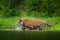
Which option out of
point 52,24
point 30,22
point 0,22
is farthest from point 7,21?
point 52,24

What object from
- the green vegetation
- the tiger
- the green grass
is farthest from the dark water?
the green vegetation

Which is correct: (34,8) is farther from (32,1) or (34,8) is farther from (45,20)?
(45,20)

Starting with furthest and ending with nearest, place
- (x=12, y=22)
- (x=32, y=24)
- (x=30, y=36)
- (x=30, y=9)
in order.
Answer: (x=30, y=9) → (x=12, y=22) → (x=32, y=24) → (x=30, y=36)

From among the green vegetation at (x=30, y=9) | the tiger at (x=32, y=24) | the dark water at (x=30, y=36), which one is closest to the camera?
the dark water at (x=30, y=36)

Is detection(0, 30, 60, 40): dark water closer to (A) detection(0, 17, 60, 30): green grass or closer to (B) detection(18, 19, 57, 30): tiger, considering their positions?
(B) detection(18, 19, 57, 30): tiger

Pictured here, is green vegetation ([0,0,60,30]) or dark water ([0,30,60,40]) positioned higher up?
green vegetation ([0,0,60,30])

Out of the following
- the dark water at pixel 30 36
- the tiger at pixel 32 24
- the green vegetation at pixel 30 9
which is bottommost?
the dark water at pixel 30 36

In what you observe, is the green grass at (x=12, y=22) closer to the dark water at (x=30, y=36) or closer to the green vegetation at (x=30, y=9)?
the green vegetation at (x=30, y=9)

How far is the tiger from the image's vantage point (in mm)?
35625

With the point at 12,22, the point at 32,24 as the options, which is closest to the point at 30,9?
the point at 12,22

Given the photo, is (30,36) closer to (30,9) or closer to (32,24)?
(32,24)

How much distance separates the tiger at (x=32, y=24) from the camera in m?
35.6

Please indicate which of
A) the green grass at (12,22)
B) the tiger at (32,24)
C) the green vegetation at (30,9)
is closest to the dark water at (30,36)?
the tiger at (32,24)

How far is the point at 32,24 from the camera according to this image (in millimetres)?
36812
